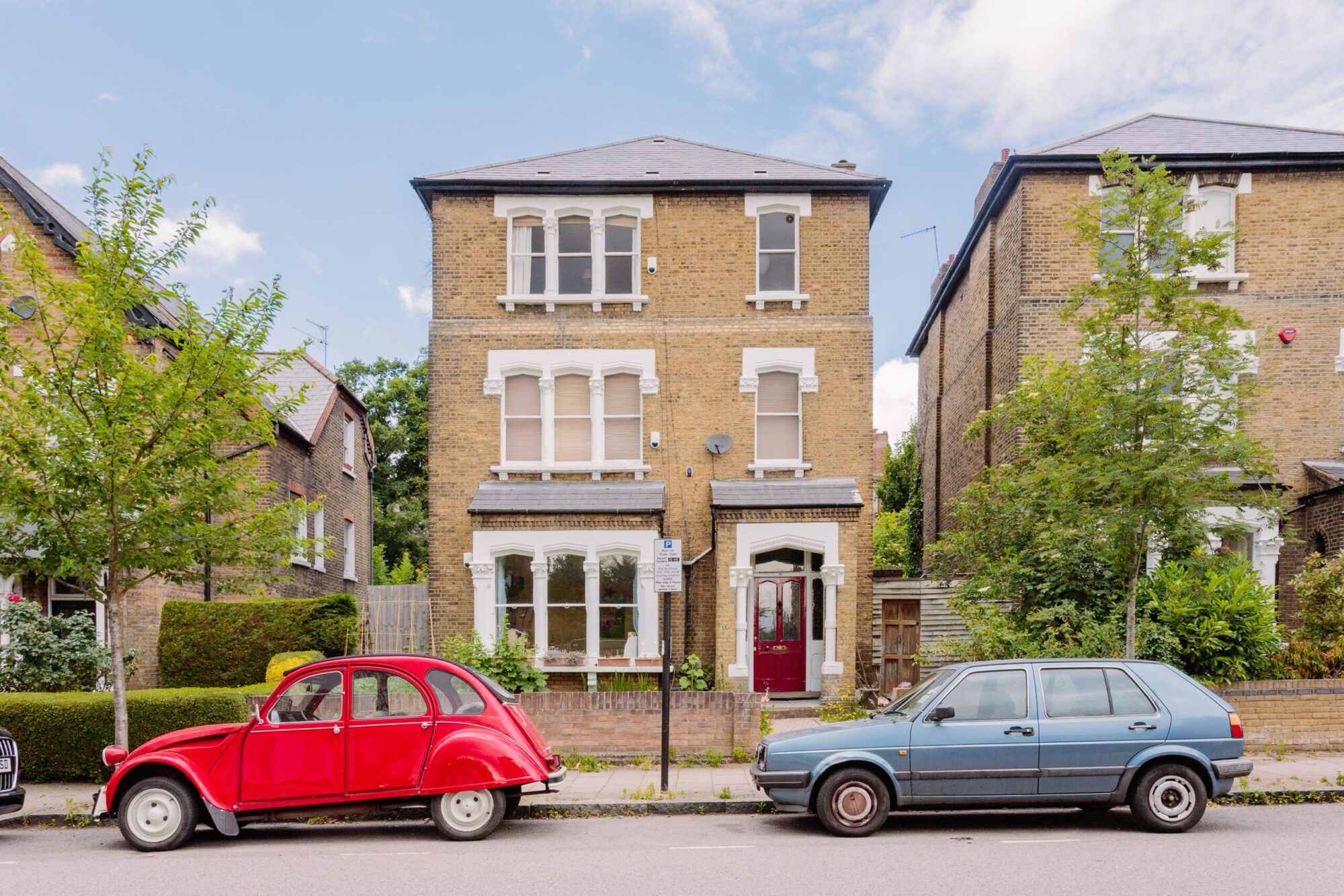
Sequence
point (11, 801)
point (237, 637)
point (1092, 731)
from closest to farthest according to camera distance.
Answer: point (1092, 731)
point (11, 801)
point (237, 637)

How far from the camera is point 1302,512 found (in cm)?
1716

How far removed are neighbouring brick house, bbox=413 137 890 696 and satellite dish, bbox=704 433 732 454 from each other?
74 mm

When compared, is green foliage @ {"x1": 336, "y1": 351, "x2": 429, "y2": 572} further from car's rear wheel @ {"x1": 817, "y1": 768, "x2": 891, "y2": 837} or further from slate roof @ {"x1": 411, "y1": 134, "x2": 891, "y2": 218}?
car's rear wheel @ {"x1": 817, "y1": 768, "x2": 891, "y2": 837}

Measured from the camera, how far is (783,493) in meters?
17.5

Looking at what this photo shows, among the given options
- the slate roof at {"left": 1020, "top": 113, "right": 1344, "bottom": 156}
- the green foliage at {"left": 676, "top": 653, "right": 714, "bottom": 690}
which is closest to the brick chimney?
the slate roof at {"left": 1020, "top": 113, "right": 1344, "bottom": 156}

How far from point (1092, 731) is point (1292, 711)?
17.7 ft

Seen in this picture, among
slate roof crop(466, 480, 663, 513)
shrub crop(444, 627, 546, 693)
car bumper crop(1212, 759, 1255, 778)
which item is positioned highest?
slate roof crop(466, 480, 663, 513)

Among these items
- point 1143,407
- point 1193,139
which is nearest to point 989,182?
point 1193,139

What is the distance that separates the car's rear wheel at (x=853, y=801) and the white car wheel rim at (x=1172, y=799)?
7.63ft

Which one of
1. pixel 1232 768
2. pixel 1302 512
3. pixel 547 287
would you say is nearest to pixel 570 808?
pixel 1232 768

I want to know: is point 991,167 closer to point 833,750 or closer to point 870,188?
point 870,188

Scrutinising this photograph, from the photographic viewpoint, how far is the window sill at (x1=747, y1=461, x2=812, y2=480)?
17906 millimetres

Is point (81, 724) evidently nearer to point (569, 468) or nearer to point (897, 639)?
point (569, 468)

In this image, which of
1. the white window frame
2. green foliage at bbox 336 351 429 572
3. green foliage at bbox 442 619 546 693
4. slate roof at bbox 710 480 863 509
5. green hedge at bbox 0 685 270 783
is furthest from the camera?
green foliage at bbox 336 351 429 572
